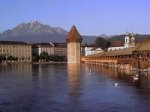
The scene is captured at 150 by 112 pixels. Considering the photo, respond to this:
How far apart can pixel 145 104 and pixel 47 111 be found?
590 cm

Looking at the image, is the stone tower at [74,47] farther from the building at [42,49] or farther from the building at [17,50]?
the building at [42,49]

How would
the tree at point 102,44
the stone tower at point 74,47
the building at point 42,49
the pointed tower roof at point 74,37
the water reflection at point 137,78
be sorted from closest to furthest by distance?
the water reflection at point 137,78
the stone tower at point 74,47
the pointed tower roof at point 74,37
the tree at point 102,44
the building at point 42,49

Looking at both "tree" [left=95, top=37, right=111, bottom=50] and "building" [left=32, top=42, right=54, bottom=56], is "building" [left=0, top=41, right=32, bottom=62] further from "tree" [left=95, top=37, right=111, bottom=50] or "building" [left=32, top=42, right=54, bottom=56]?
"tree" [left=95, top=37, right=111, bottom=50]

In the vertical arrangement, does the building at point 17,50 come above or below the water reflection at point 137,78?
above

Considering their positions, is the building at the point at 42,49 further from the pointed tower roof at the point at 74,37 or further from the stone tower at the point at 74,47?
the stone tower at the point at 74,47

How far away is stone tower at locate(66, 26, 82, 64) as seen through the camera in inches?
5246

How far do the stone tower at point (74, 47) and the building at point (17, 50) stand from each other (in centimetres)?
4693

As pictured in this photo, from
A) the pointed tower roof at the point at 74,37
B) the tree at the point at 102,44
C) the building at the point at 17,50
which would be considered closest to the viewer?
the pointed tower roof at the point at 74,37

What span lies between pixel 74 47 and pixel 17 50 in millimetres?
53473

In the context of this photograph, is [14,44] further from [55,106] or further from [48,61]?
[55,106]

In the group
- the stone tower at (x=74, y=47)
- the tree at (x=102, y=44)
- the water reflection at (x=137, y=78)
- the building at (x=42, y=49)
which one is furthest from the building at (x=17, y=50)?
the water reflection at (x=137, y=78)

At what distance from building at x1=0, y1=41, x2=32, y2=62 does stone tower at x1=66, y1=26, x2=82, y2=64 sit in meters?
46.9

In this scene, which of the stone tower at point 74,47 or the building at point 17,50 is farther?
the building at point 17,50

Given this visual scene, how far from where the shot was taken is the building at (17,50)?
578 ft
